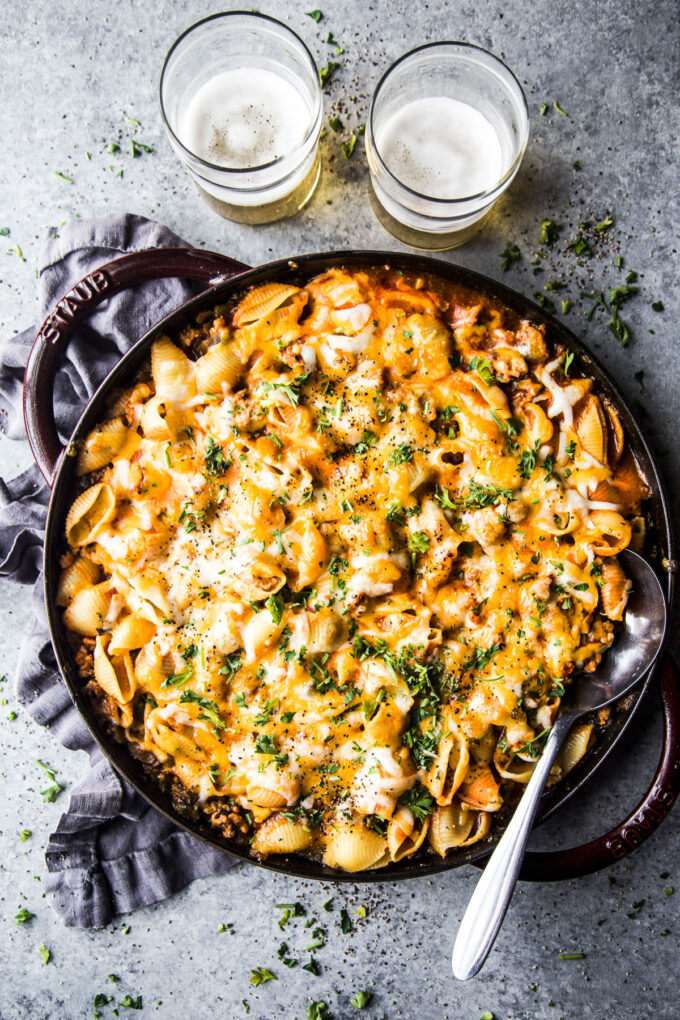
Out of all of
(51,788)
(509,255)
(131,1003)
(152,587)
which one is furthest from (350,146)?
(131,1003)

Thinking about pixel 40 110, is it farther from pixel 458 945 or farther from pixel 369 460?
pixel 458 945

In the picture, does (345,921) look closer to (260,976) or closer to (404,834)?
(260,976)

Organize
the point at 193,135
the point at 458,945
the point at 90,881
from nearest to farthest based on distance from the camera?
the point at 458,945
the point at 193,135
the point at 90,881

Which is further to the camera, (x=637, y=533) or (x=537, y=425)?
(x=637, y=533)

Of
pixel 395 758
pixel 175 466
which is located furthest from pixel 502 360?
pixel 395 758

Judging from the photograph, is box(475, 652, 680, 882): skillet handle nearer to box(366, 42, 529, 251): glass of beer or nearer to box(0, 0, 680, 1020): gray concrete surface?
box(0, 0, 680, 1020): gray concrete surface

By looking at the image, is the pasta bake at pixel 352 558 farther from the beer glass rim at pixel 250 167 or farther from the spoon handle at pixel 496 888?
the beer glass rim at pixel 250 167

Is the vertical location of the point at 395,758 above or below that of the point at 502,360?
below
